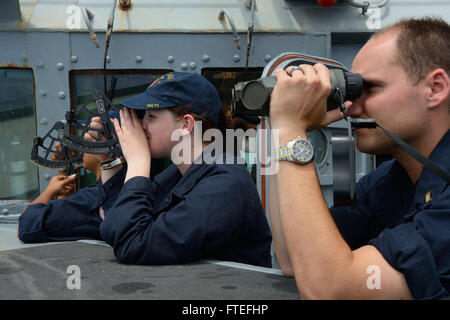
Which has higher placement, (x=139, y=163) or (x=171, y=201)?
(x=139, y=163)

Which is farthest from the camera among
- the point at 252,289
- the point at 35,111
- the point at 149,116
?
the point at 35,111

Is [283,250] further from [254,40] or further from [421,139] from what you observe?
[254,40]

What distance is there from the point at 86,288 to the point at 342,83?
0.77 metres

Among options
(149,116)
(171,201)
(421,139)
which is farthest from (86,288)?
(421,139)

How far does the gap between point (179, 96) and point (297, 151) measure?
751 millimetres

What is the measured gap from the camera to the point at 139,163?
1.55 meters

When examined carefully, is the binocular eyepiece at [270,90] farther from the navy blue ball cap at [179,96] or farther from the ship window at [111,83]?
the ship window at [111,83]

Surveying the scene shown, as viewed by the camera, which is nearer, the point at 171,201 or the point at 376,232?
the point at 376,232

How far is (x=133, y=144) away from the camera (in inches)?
62.8

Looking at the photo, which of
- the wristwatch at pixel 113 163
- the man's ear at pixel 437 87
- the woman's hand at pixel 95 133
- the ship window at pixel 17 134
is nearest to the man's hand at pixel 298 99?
the man's ear at pixel 437 87

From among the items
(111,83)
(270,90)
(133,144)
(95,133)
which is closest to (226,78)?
(111,83)

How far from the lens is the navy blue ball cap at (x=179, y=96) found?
1.60 metres

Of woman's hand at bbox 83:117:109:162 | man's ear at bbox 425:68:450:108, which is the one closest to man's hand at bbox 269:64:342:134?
man's ear at bbox 425:68:450:108

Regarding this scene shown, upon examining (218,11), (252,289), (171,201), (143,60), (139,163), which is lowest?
(252,289)
